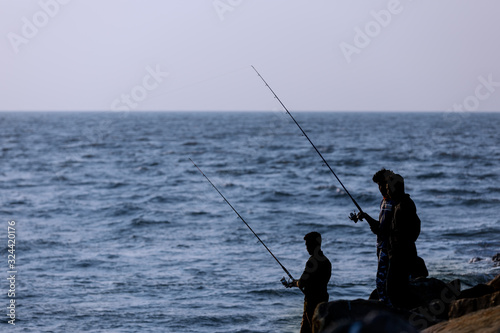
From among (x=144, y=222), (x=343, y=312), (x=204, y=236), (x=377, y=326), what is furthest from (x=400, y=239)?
(x=144, y=222)

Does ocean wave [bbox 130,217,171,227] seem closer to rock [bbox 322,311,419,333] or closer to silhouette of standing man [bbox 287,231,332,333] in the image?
silhouette of standing man [bbox 287,231,332,333]

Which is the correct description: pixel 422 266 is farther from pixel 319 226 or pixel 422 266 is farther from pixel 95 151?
pixel 95 151

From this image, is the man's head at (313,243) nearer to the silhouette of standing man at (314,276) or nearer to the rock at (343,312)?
the silhouette of standing man at (314,276)

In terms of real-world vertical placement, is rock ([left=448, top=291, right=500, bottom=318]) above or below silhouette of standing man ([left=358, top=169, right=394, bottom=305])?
below

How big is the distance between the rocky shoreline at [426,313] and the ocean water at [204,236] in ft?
9.66

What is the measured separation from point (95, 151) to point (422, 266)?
147 ft

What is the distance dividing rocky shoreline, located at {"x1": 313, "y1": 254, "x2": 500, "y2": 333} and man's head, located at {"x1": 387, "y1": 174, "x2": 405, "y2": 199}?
108 centimetres

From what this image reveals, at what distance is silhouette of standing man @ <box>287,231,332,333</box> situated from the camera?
7.18m

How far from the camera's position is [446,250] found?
15.8 m

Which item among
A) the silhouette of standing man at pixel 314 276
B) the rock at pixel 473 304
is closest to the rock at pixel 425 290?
the rock at pixel 473 304

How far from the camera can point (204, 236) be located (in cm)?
1833

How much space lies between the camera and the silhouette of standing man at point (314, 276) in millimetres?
7184

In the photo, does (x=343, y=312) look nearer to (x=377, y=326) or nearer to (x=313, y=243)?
(x=313, y=243)

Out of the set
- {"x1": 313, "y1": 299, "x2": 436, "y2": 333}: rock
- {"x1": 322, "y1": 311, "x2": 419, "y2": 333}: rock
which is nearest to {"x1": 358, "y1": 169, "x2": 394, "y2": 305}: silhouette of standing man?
{"x1": 313, "y1": 299, "x2": 436, "y2": 333}: rock
